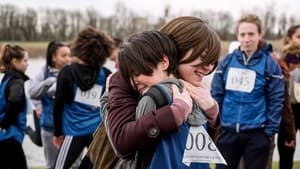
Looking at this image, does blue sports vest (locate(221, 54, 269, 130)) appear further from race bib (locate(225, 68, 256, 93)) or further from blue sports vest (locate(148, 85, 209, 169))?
blue sports vest (locate(148, 85, 209, 169))

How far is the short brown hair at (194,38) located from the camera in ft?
7.54

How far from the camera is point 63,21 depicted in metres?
25.8

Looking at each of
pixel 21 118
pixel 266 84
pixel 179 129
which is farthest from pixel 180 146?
pixel 21 118

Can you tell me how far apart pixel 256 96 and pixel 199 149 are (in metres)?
3.03

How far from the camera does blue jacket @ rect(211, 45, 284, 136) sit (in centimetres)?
516

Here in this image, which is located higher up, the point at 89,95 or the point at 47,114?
the point at 89,95

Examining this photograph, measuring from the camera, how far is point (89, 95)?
17.4 ft

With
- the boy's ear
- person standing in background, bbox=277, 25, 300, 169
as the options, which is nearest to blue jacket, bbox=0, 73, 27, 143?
the boy's ear

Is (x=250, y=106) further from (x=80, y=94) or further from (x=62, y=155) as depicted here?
(x=62, y=155)

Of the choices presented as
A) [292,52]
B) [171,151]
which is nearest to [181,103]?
[171,151]

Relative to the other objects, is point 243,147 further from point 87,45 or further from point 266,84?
point 87,45

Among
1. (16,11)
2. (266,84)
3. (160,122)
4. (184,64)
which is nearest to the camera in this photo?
(160,122)

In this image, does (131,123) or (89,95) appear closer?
(131,123)

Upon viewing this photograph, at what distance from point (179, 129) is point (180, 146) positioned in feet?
0.20
